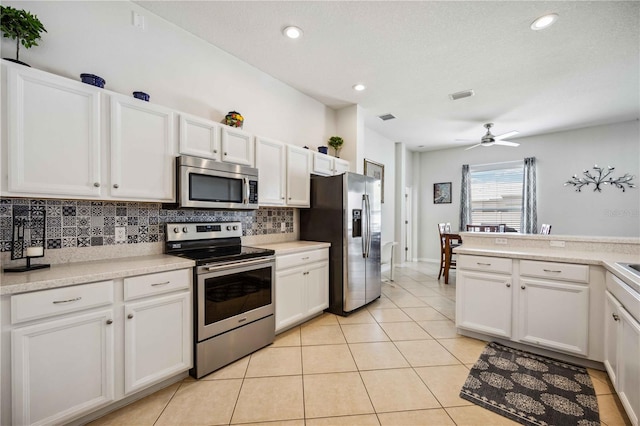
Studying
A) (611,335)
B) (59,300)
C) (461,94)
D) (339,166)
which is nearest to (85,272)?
(59,300)

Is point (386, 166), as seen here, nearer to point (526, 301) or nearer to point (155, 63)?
point (526, 301)

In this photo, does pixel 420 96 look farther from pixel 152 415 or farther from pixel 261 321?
pixel 152 415

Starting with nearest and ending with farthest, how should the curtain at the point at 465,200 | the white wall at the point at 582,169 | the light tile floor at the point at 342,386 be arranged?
the light tile floor at the point at 342,386 → the white wall at the point at 582,169 → the curtain at the point at 465,200

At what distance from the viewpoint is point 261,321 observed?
2.45m

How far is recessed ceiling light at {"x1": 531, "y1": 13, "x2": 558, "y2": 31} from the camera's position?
7.24 feet

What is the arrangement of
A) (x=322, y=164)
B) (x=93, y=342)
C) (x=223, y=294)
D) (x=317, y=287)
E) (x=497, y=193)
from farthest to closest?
(x=497, y=193) < (x=322, y=164) < (x=317, y=287) < (x=223, y=294) < (x=93, y=342)

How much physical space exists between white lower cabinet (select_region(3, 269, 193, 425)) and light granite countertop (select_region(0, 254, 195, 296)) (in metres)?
0.04

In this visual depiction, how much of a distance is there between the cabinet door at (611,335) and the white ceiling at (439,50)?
90.0 inches

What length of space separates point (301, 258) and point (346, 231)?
0.65 m

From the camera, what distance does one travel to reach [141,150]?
197 centimetres

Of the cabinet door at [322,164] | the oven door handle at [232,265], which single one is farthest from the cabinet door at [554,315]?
the cabinet door at [322,164]

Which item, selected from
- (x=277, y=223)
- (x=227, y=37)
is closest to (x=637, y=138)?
(x=277, y=223)

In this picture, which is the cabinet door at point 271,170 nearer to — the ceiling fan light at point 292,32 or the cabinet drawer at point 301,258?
the cabinet drawer at point 301,258

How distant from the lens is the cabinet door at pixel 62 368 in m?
1.33
